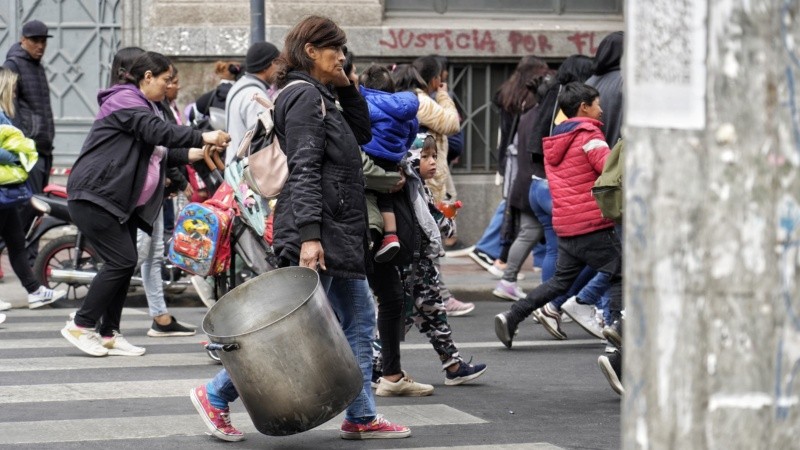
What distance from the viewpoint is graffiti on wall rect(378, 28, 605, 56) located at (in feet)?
48.6

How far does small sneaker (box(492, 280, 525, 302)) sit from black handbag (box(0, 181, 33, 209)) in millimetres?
3796

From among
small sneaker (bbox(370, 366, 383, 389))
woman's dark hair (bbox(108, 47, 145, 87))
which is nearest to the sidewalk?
woman's dark hair (bbox(108, 47, 145, 87))

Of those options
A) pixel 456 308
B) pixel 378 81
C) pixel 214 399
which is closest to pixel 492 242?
pixel 456 308

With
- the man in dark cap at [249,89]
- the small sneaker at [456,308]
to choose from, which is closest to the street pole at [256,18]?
the man in dark cap at [249,89]

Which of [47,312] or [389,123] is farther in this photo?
[47,312]

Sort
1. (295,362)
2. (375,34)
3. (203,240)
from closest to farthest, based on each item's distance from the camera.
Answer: (295,362) < (203,240) < (375,34)

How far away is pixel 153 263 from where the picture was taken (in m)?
9.15


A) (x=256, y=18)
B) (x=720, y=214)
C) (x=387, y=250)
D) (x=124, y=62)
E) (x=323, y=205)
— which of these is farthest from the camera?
(x=256, y=18)

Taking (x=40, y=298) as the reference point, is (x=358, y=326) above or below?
above

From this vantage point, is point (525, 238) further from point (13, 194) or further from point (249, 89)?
point (13, 194)

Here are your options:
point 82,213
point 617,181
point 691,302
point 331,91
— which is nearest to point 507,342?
point 617,181

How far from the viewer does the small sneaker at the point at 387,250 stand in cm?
670

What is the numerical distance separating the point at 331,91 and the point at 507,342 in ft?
10.7

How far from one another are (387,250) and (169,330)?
3.08m
